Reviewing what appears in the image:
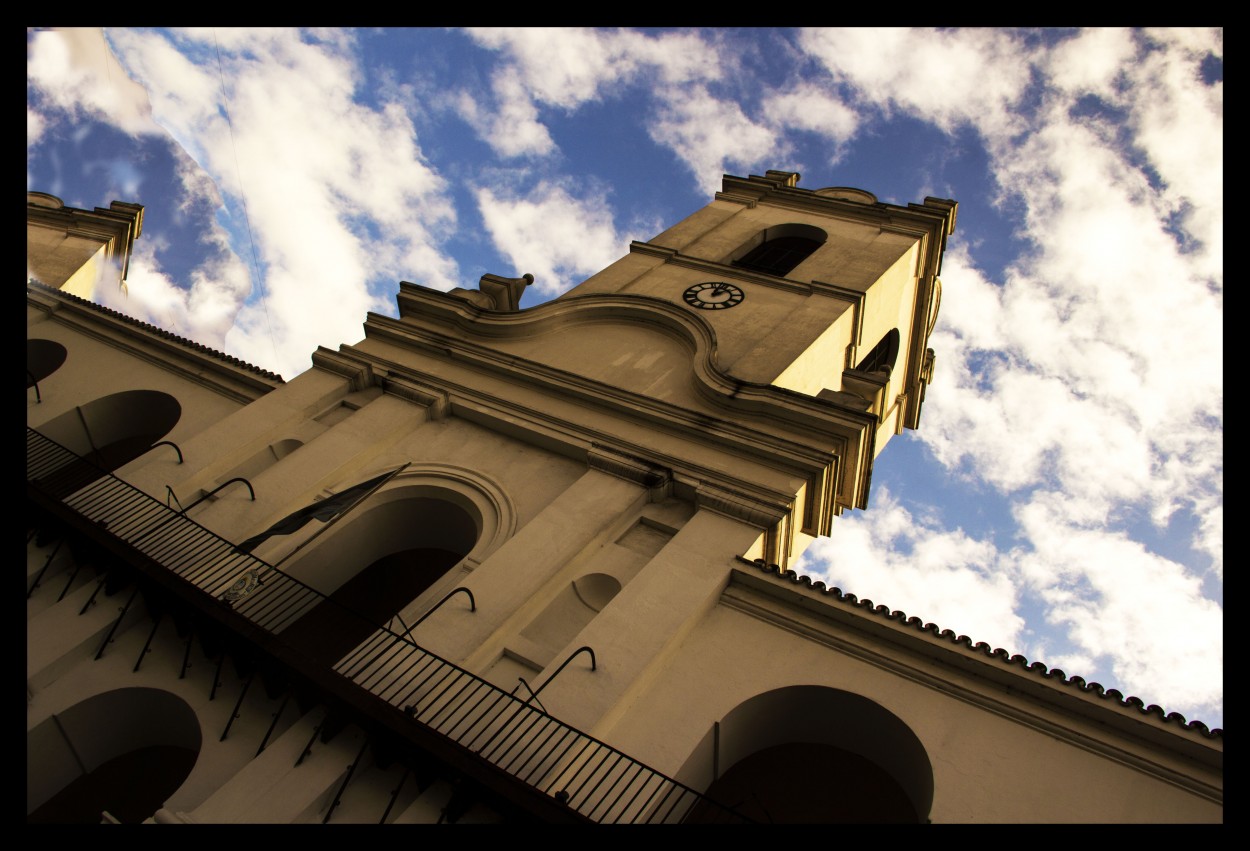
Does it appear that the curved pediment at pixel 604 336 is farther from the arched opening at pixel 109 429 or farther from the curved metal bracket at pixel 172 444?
the curved metal bracket at pixel 172 444

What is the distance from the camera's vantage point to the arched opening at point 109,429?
50.5 ft

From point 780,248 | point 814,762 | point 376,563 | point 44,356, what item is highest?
point 780,248

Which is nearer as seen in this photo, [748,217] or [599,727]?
[599,727]

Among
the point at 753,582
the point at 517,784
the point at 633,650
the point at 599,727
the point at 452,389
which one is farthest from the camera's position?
the point at 452,389

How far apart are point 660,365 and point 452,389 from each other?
147 inches

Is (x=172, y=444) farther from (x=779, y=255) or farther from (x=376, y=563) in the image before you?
(x=779, y=255)

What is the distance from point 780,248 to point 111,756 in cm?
1771

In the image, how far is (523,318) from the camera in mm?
17312

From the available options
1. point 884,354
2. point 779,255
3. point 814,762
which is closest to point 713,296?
point 779,255

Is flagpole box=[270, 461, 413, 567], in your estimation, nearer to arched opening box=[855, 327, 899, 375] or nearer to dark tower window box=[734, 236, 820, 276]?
dark tower window box=[734, 236, 820, 276]

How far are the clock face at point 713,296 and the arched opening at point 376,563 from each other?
7390mm

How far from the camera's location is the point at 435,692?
962 centimetres
